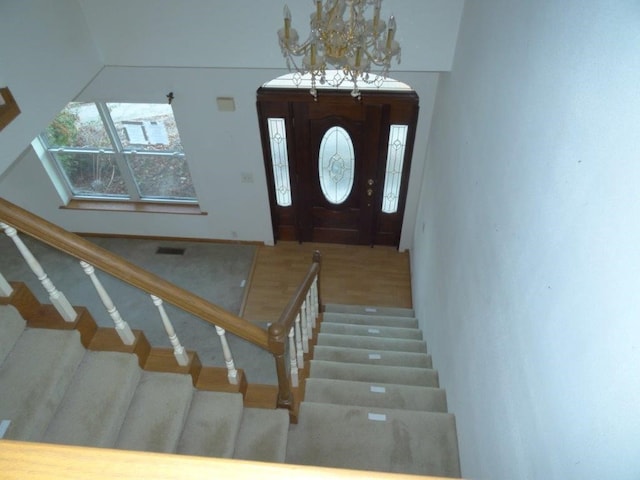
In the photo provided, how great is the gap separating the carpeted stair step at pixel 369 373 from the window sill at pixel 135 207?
3.19 m

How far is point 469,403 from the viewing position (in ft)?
7.95

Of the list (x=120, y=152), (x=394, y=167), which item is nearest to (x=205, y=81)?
(x=120, y=152)

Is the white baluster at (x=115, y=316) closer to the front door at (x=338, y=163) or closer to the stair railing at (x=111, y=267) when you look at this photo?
the stair railing at (x=111, y=267)

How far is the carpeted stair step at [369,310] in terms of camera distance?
488cm

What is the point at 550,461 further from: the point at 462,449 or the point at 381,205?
the point at 381,205

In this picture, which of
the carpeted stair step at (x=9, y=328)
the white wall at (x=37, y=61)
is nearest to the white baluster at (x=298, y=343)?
the carpeted stair step at (x=9, y=328)

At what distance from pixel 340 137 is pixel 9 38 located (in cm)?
320

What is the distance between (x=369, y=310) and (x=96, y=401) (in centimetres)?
328

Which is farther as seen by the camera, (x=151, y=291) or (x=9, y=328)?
(x=9, y=328)

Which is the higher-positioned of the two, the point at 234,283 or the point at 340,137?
the point at 340,137

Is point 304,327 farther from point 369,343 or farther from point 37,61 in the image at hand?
point 37,61

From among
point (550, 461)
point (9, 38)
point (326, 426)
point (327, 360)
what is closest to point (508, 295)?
point (550, 461)

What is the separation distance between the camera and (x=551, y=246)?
1415 millimetres

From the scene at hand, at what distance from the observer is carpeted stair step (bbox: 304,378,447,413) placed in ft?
9.68
